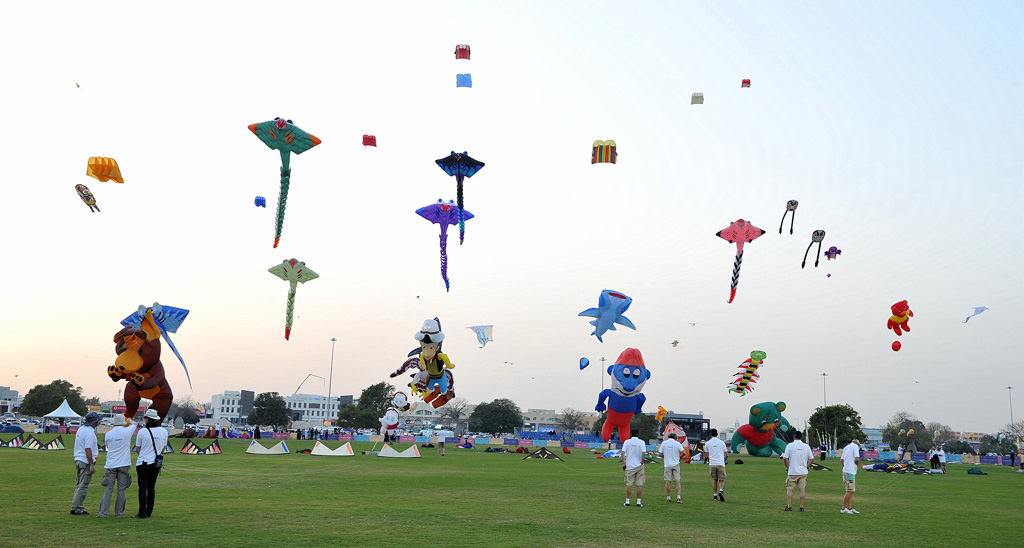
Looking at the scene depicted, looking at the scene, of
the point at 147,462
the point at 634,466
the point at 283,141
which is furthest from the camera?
the point at 283,141

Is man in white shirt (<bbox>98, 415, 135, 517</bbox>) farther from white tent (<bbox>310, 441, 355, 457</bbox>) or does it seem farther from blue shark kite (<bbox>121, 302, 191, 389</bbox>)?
white tent (<bbox>310, 441, 355, 457</bbox>)

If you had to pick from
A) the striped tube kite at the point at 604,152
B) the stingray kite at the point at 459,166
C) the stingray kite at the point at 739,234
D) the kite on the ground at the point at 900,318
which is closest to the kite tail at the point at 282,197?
the stingray kite at the point at 459,166

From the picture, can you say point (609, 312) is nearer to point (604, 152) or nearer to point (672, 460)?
point (604, 152)

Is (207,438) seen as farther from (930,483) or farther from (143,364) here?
(930,483)

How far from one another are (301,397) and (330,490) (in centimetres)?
14787

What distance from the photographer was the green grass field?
10430 millimetres

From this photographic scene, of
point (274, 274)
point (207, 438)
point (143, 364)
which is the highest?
point (274, 274)

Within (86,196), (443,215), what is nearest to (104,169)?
(86,196)

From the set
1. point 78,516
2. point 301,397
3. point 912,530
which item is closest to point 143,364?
point 78,516

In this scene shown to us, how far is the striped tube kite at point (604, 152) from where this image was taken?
1029 inches

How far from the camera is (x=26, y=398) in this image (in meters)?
73.7

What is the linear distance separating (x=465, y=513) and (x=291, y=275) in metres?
17.3

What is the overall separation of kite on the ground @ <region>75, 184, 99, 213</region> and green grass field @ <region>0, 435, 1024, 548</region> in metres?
8.34

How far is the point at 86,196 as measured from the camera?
936 inches
